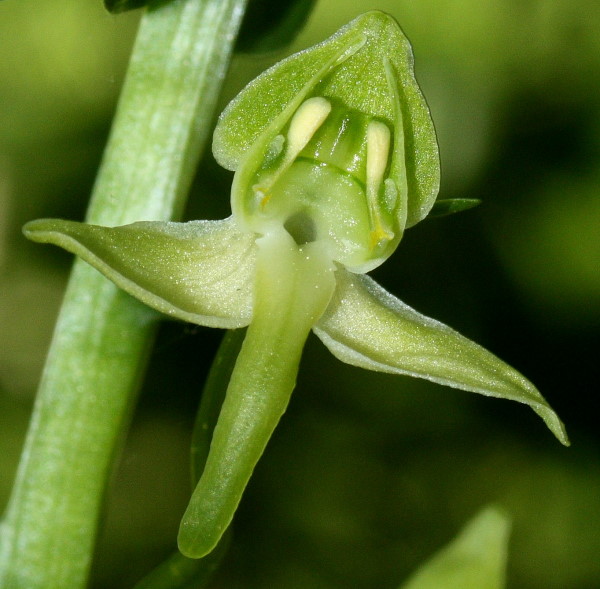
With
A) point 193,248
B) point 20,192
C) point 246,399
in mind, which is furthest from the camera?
point 20,192

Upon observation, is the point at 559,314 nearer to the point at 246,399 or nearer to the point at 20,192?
the point at 20,192

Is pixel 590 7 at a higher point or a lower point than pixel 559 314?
higher

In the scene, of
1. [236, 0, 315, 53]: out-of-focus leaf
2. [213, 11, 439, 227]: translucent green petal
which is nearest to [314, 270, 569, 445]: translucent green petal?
[213, 11, 439, 227]: translucent green petal

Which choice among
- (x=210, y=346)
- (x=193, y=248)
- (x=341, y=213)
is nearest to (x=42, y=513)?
(x=193, y=248)

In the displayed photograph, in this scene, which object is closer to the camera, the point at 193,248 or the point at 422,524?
the point at 193,248

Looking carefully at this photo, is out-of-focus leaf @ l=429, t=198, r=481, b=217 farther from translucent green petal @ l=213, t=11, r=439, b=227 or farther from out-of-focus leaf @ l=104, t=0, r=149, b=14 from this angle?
out-of-focus leaf @ l=104, t=0, r=149, b=14

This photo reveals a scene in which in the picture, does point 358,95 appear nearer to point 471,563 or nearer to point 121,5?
point 121,5
